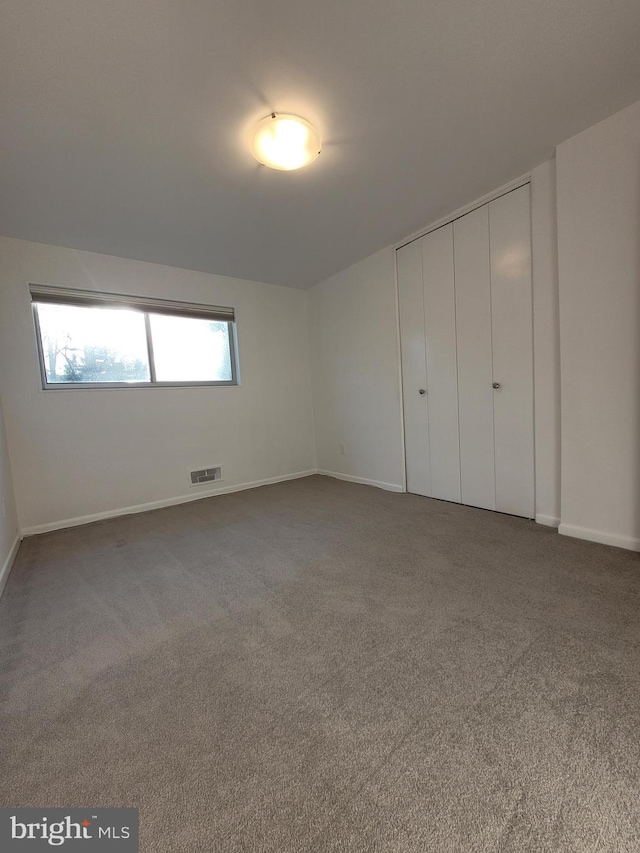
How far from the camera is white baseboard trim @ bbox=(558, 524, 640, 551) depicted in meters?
2.06

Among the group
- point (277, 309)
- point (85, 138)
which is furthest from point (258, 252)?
point (85, 138)

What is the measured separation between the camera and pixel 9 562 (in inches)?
90.4

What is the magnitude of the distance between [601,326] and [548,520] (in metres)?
1.33

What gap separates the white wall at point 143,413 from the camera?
114 inches

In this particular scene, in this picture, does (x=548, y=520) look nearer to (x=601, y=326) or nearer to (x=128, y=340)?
(x=601, y=326)

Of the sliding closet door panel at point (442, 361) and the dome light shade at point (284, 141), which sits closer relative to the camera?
the dome light shade at point (284, 141)

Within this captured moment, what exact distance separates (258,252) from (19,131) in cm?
187

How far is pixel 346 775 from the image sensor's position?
0.90 metres

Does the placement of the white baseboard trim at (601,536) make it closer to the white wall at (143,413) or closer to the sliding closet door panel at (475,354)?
the sliding closet door panel at (475,354)

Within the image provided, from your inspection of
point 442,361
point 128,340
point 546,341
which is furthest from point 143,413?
point 546,341

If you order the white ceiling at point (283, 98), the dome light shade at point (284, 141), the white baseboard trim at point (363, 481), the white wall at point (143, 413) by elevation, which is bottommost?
the white baseboard trim at point (363, 481)

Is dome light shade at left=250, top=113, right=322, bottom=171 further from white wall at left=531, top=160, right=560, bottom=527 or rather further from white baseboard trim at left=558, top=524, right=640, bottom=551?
white baseboard trim at left=558, top=524, right=640, bottom=551

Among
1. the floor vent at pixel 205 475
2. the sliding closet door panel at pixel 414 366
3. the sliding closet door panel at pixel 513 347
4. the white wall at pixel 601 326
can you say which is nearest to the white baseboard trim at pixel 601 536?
the white wall at pixel 601 326

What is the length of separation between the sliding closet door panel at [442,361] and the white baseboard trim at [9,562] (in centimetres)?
322
